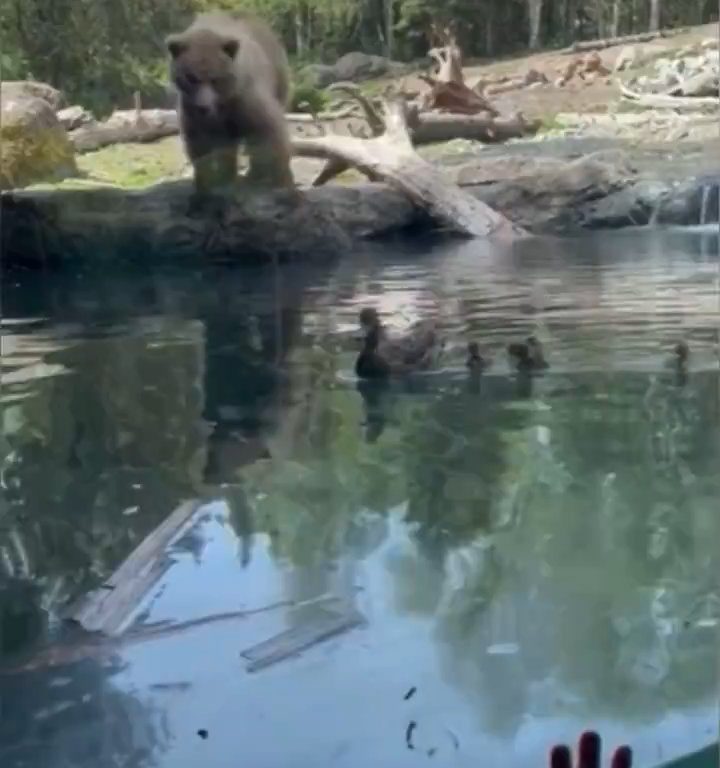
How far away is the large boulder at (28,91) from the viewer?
135 inches

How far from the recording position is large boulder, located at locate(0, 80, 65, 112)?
3426mm

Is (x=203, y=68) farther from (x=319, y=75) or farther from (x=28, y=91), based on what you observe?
(x=319, y=75)

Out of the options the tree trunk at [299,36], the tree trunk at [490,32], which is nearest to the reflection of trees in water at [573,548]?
the tree trunk at [490,32]

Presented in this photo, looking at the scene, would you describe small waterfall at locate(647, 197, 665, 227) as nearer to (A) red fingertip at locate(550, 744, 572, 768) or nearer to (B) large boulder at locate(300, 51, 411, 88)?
(B) large boulder at locate(300, 51, 411, 88)

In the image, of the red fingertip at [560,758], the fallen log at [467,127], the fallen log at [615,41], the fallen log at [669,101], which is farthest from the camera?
the fallen log at [467,127]

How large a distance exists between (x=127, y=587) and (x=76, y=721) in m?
0.35

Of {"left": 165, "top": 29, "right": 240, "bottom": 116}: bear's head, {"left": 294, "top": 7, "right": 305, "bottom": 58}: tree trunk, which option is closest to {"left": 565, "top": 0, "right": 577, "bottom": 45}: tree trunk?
{"left": 294, "top": 7, "right": 305, "bottom": 58}: tree trunk

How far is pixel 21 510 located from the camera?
1.81 metres

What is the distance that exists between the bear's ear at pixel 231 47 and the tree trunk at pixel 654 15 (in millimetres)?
1420

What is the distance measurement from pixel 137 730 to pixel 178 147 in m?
2.85

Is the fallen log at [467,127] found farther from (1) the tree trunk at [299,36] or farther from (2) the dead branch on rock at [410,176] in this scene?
(1) the tree trunk at [299,36]

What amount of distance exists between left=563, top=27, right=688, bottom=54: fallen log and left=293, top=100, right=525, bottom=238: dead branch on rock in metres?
1.41

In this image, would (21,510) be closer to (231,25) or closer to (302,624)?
(302,624)

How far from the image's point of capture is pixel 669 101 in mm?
3387
